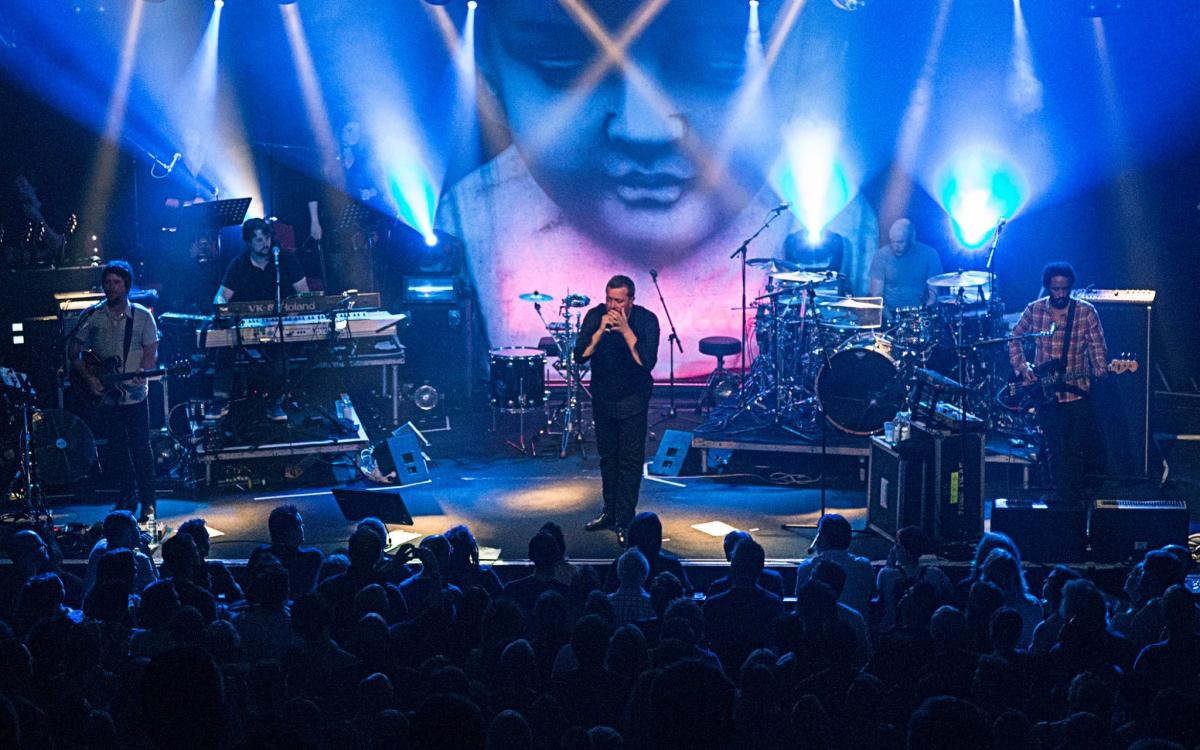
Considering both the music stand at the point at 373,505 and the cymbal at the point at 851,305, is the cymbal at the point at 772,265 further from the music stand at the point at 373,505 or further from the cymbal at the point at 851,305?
the music stand at the point at 373,505

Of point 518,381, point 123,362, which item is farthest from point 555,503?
point 123,362

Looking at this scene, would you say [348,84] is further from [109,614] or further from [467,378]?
[109,614]

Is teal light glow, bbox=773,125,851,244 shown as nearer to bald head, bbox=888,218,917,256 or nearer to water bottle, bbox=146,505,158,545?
bald head, bbox=888,218,917,256

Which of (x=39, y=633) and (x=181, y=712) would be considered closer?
(x=181, y=712)

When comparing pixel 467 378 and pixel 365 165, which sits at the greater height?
pixel 365 165

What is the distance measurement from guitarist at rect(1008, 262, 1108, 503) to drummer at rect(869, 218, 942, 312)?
4898mm

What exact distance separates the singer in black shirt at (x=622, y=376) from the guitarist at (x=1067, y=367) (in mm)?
2770

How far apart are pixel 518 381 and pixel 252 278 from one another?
9.19 feet

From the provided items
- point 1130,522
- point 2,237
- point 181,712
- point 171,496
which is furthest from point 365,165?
point 181,712

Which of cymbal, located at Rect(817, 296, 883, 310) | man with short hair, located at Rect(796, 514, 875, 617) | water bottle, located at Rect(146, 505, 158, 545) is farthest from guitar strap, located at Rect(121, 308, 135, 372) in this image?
cymbal, located at Rect(817, 296, 883, 310)

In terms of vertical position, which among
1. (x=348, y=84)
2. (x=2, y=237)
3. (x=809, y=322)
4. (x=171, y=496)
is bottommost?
(x=171, y=496)

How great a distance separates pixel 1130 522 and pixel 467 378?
8771 millimetres

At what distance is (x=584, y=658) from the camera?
507 cm

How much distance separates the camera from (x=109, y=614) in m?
6.02
